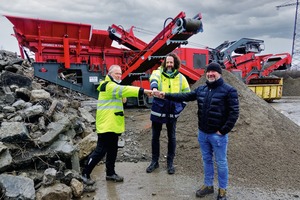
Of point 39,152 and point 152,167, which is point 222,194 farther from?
point 39,152

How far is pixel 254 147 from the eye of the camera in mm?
5043

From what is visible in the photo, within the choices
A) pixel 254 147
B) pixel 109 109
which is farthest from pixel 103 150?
pixel 254 147

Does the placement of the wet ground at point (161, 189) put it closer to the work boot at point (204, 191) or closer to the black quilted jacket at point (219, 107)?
the work boot at point (204, 191)

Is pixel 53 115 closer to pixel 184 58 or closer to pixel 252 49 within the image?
pixel 184 58

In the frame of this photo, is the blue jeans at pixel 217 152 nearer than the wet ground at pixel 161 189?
Yes

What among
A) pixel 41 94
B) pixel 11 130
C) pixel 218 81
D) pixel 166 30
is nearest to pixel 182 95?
pixel 218 81

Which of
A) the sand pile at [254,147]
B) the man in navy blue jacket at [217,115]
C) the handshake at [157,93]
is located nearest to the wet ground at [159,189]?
the sand pile at [254,147]

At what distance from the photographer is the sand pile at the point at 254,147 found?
14.0 ft

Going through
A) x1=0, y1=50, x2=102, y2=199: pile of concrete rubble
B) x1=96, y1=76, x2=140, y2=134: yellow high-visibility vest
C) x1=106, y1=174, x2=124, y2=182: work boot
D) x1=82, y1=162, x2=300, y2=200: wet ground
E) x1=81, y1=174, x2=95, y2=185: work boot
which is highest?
x1=96, y1=76, x2=140, y2=134: yellow high-visibility vest

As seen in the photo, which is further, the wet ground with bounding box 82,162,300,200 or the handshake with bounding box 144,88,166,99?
the handshake with bounding box 144,88,166,99

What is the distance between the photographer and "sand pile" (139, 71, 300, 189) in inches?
169

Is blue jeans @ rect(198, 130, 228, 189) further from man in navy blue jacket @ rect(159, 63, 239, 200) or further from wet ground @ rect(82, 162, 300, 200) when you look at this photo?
wet ground @ rect(82, 162, 300, 200)

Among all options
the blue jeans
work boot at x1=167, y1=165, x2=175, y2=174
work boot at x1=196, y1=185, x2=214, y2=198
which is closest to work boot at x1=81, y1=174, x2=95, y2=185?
work boot at x1=167, y1=165, x2=175, y2=174

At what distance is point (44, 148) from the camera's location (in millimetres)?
4047
